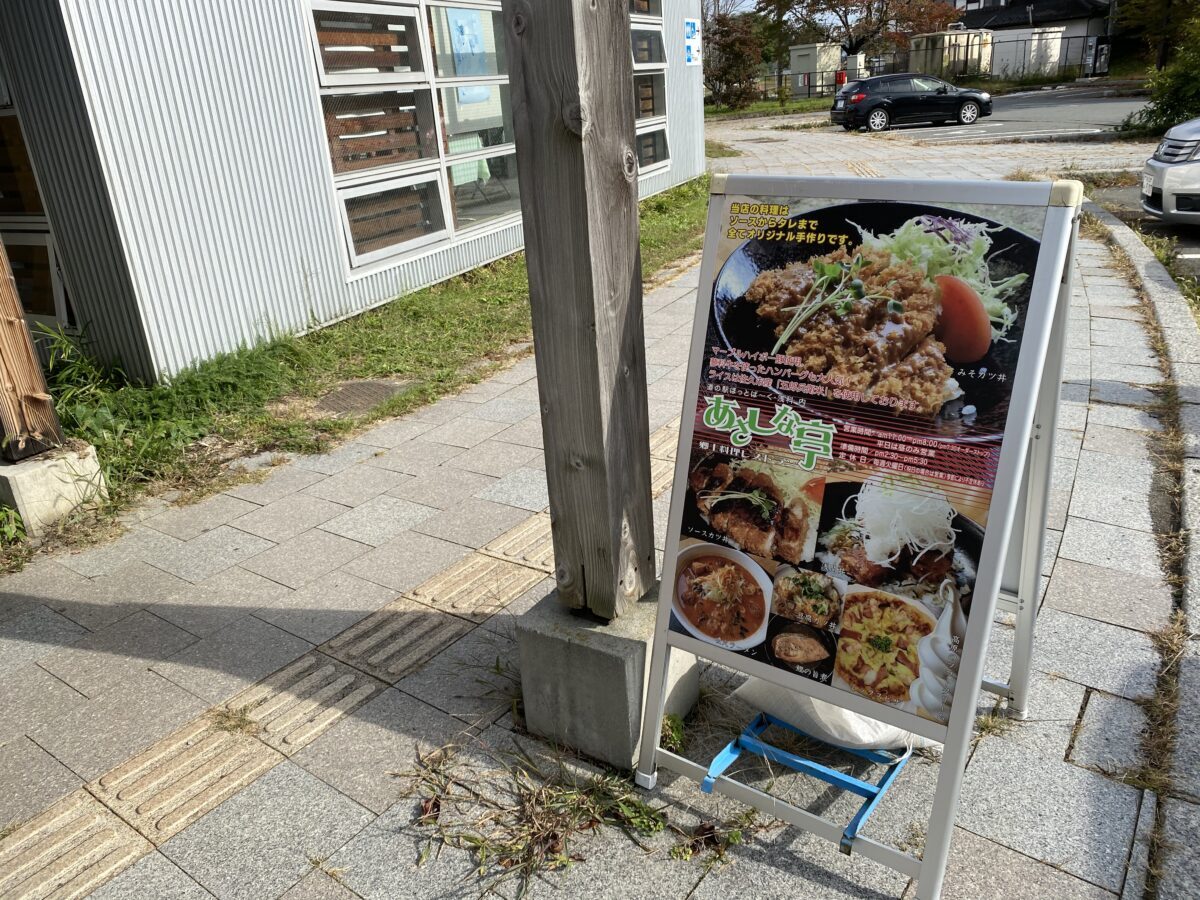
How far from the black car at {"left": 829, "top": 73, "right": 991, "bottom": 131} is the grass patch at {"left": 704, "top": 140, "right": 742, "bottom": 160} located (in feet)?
16.7

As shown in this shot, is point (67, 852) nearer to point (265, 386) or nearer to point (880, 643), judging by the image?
point (880, 643)

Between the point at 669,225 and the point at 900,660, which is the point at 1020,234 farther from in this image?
the point at 669,225

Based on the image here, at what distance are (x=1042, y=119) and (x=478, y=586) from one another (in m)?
23.8

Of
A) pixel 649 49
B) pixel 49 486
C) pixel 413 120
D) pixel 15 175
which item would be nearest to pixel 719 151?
pixel 649 49

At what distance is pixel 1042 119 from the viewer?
72.3ft

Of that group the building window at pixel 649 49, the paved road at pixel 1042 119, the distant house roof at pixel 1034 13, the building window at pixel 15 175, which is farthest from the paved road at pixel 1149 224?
the distant house roof at pixel 1034 13

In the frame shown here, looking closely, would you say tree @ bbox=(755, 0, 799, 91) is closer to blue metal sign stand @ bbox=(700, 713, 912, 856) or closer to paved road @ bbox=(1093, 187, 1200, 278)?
paved road @ bbox=(1093, 187, 1200, 278)

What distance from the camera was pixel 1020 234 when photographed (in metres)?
1.82

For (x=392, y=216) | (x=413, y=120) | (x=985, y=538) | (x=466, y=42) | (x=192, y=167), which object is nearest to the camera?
(x=985, y=538)

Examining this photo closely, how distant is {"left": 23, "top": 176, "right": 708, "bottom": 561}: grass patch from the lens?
16.5ft

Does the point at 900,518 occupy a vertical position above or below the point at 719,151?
below

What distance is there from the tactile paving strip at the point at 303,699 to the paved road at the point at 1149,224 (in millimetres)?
8079

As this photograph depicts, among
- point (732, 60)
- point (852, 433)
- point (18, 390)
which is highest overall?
point (732, 60)

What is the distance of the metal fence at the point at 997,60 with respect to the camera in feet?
123
